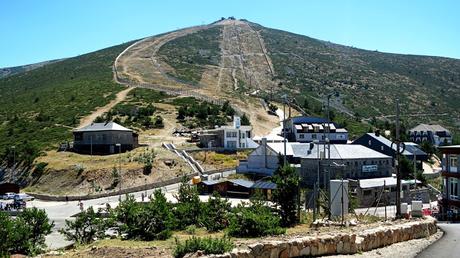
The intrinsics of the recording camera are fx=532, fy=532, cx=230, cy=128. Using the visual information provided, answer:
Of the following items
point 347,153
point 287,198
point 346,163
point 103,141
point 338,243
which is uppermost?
point 287,198

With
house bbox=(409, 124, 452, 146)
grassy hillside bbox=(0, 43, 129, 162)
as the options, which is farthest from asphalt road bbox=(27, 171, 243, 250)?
house bbox=(409, 124, 452, 146)

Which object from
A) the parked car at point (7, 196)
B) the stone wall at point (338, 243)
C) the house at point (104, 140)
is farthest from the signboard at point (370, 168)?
the parked car at point (7, 196)

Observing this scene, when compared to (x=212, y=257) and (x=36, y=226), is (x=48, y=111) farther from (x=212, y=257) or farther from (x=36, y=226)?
Result: (x=212, y=257)

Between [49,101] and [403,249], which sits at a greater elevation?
[49,101]

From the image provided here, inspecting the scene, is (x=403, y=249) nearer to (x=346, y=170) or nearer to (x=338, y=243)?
(x=338, y=243)

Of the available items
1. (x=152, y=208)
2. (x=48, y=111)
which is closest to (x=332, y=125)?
(x=48, y=111)

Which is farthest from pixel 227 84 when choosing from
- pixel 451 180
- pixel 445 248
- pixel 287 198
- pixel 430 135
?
pixel 445 248

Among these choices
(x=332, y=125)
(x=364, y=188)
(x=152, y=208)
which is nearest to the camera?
→ (x=152, y=208)
